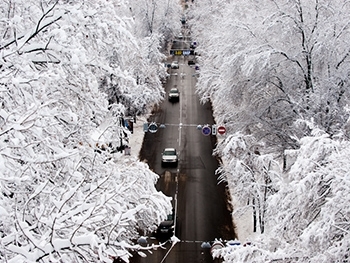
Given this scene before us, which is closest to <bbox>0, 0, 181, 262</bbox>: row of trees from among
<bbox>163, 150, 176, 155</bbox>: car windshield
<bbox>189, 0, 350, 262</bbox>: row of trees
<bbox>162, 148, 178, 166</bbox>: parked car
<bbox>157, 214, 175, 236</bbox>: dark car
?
<bbox>189, 0, 350, 262</bbox>: row of trees

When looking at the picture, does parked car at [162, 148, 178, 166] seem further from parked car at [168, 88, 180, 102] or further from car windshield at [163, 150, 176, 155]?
parked car at [168, 88, 180, 102]

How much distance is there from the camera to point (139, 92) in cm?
2886

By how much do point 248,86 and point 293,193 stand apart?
37.3 ft

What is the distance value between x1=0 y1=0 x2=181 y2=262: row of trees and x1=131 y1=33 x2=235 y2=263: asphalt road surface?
8.40 m

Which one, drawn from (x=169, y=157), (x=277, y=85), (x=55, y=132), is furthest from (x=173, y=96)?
(x=55, y=132)

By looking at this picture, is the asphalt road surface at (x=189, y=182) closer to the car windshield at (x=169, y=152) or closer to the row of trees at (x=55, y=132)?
the car windshield at (x=169, y=152)

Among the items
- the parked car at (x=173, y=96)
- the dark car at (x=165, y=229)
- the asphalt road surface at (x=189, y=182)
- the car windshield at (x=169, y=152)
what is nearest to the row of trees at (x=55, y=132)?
the asphalt road surface at (x=189, y=182)

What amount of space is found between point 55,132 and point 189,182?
1862 centimetres

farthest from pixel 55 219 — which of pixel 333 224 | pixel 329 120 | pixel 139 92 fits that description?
pixel 139 92

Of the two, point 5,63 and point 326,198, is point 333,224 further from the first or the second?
point 5,63

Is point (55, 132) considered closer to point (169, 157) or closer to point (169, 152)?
point (169, 157)

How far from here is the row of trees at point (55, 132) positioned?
3.85 m

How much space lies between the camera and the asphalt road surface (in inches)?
683

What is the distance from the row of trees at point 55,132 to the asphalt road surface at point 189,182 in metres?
8.40
